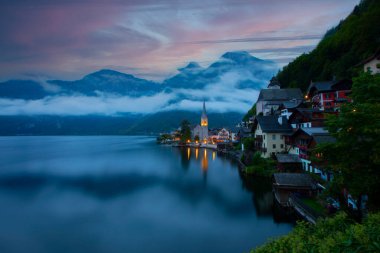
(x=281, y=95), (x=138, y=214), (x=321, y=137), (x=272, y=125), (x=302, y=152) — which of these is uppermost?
(x=281, y=95)

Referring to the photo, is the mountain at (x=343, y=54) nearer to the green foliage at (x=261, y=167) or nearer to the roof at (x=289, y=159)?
the roof at (x=289, y=159)

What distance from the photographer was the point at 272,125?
174 feet

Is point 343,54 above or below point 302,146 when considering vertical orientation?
above

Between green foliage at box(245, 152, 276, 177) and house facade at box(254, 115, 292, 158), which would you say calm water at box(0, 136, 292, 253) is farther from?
house facade at box(254, 115, 292, 158)

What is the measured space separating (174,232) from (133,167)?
46435mm

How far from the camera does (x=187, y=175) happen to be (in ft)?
188

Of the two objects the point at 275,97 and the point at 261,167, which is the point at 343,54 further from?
the point at 261,167

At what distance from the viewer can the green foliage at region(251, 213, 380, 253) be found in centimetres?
710

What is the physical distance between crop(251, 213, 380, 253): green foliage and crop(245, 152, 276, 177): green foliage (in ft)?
120

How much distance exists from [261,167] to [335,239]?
41.4 metres

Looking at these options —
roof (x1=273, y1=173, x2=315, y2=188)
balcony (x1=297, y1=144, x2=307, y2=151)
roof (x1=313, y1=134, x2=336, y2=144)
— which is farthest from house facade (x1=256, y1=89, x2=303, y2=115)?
roof (x1=273, y1=173, x2=315, y2=188)

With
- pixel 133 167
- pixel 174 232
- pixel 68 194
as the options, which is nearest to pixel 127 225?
pixel 174 232

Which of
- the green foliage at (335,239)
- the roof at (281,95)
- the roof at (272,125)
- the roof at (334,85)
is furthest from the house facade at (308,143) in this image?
the roof at (281,95)

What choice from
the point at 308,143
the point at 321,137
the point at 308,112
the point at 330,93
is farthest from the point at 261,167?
the point at 330,93
